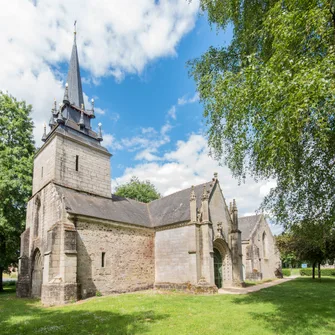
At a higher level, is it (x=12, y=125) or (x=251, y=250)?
(x=12, y=125)

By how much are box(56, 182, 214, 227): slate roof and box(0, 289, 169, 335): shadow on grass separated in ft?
21.3

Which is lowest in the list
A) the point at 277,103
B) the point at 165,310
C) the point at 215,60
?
the point at 165,310

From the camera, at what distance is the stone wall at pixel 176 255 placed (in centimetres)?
1802

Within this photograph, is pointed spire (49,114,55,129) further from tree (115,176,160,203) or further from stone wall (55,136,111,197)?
tree (115,176,160,203)

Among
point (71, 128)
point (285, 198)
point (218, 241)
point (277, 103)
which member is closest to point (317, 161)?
point (285, 198)

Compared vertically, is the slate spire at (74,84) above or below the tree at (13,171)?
above

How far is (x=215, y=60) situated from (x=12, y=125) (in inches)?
831

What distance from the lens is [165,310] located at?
35.8 ft

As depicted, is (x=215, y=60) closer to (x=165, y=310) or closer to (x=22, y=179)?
(x=165, y=310)

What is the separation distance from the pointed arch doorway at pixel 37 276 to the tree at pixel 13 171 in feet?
16.2

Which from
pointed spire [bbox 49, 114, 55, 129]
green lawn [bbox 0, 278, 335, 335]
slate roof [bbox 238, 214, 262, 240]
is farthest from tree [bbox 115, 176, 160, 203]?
green lawn [bbox 0, 278, 335, 335]

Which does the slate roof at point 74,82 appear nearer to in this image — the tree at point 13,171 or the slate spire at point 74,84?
the slate spire at point 74,84

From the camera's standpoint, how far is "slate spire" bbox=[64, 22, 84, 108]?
75.4ft

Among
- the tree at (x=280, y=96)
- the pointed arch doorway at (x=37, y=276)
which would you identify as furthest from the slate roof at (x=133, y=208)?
the tree at (x=280, y=96)
